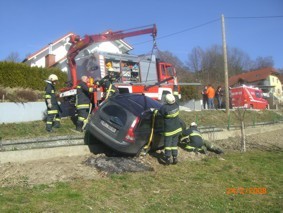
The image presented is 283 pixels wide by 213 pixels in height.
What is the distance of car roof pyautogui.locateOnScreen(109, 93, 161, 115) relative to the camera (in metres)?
8.61

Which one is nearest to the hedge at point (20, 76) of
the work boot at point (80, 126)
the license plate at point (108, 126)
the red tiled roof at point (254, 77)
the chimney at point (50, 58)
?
the work boot at point (80, 126)

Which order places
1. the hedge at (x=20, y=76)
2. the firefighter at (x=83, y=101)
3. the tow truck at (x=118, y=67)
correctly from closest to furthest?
1. the firefighter at (x=83, y=101)
2. the tow truck at (x=118, y=67)
3. the hedge at (x=20, y=76)

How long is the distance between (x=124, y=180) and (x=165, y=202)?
1327mm

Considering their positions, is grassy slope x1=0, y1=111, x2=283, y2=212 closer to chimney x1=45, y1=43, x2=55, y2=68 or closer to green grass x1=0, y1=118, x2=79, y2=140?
green grass x1=0, y1=118, x2=79, y2=140

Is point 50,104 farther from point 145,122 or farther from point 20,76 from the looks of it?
point 20,76

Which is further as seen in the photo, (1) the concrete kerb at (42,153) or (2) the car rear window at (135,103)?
(2) the car rear window at (135,103)

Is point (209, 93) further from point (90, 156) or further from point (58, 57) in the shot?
point (58, 57)

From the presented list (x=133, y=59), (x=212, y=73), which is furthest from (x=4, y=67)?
(x=212, y=73)

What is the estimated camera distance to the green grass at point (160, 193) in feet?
18.4

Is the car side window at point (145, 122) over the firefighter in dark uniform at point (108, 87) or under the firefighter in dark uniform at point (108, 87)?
under

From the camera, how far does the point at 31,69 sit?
885 inches

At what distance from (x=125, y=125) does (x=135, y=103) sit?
0.82 meters

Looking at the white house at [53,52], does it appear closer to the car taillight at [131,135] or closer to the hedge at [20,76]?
the hedge at [20,76]

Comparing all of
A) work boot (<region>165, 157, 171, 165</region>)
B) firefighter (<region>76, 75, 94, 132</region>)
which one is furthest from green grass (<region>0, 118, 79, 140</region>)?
work boot (<region>165, 157, 171, 165</region>)
